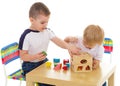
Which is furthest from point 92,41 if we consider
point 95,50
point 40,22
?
point 40,22

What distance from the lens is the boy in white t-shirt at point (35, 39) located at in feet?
6.41

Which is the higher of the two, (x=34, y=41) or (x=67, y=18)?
(x=67, y=18)

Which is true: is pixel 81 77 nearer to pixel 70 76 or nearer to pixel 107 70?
pixel 70 76

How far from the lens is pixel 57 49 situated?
9.23ft

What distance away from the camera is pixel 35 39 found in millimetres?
2000

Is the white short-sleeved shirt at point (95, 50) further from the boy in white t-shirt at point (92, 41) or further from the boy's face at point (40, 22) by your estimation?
the boy's face at point (40, 22)

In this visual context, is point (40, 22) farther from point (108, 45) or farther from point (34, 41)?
point (108, 45)

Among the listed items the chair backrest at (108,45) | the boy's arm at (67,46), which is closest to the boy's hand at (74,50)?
the boy's arm at (67,46)

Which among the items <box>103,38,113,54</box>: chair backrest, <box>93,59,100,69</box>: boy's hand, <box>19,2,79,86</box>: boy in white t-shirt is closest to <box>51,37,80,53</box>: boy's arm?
<box>19,2,79,86</box>: boy in white t-shirt

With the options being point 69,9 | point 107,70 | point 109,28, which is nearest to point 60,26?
point 69,9

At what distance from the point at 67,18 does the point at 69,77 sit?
3.63 ft

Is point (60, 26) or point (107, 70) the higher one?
point (60, 26)

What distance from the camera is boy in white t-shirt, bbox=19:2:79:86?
1.96 metres

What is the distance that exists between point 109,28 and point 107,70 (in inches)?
32.5
